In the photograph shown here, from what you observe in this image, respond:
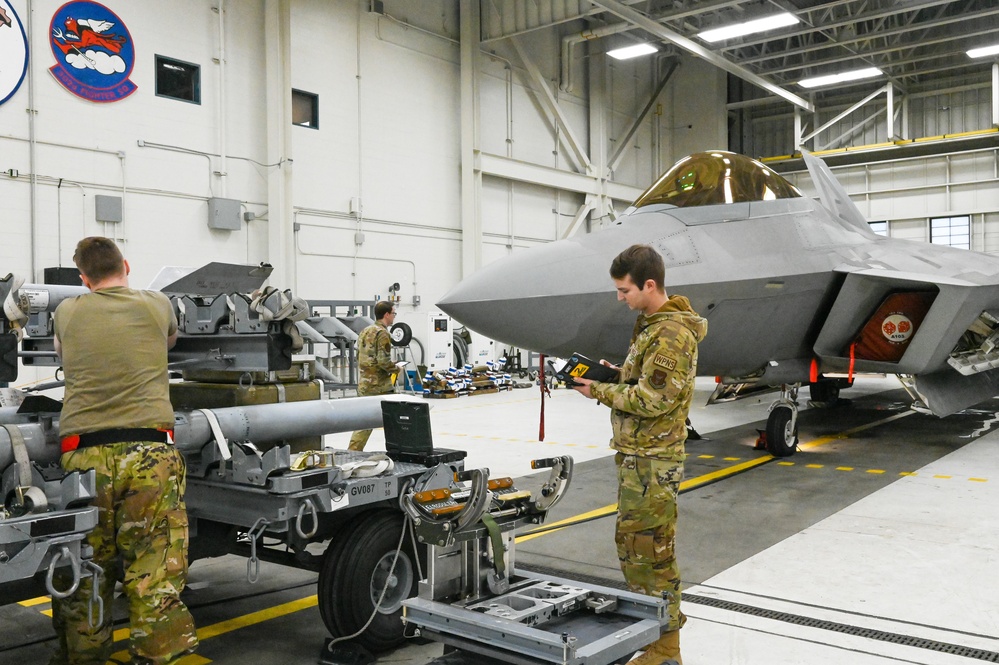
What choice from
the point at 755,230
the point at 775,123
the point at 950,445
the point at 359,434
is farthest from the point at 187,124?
the point at 775,123

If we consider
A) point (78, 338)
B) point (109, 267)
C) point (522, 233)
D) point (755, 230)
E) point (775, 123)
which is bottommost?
point (78, 338)

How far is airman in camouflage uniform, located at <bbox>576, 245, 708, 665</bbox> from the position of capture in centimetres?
328

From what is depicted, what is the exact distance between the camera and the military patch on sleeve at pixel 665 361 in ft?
10.7

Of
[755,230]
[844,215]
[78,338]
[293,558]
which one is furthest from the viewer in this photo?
[844,215]

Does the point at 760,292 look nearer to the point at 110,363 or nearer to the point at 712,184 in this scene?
the point at 712,184

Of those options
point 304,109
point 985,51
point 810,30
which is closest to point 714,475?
point 304,109

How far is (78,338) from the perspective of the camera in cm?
303

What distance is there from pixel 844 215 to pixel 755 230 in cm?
266

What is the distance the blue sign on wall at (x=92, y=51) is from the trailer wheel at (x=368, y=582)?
485 inches

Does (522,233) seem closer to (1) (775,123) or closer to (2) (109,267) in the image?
(1) (775,123)

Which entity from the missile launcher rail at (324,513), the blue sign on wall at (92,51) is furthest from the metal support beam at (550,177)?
the missile launcher rail at (324,513)

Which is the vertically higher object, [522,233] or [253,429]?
[522,233]

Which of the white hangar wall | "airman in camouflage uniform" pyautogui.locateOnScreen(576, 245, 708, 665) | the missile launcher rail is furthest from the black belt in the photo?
the white hangar wall

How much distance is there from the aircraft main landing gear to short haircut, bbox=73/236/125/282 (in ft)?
23.2
